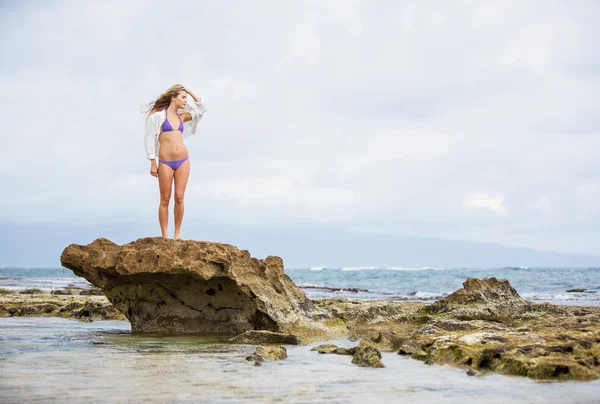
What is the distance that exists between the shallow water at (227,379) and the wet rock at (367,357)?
0.10 m

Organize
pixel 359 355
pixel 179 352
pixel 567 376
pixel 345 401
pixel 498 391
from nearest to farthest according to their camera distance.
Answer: pixel 345 401, pixel 498 391, pixel 567 376, pixel 359 355, pixel 179 352

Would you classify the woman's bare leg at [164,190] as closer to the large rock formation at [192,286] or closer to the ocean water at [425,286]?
the large rock formation at [192,286]

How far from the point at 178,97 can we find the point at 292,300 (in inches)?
138

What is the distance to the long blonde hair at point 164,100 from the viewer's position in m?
10.0

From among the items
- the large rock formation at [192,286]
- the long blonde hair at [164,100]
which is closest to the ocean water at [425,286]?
the large rock formation at [192,286]

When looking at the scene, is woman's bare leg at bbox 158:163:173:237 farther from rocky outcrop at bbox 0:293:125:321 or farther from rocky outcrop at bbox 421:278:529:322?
rocky outcrop at bbox 421:278:529:322

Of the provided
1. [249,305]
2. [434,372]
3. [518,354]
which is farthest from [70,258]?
[518,354]

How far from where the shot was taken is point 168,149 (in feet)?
32.4

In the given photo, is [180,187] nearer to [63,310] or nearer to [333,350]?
[333,350]

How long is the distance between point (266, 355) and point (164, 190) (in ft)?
12.6

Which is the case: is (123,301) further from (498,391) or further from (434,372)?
(498,391)

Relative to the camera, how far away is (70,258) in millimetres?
9523

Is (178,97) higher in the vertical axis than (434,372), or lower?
higher

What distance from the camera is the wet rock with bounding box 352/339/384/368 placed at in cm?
649
